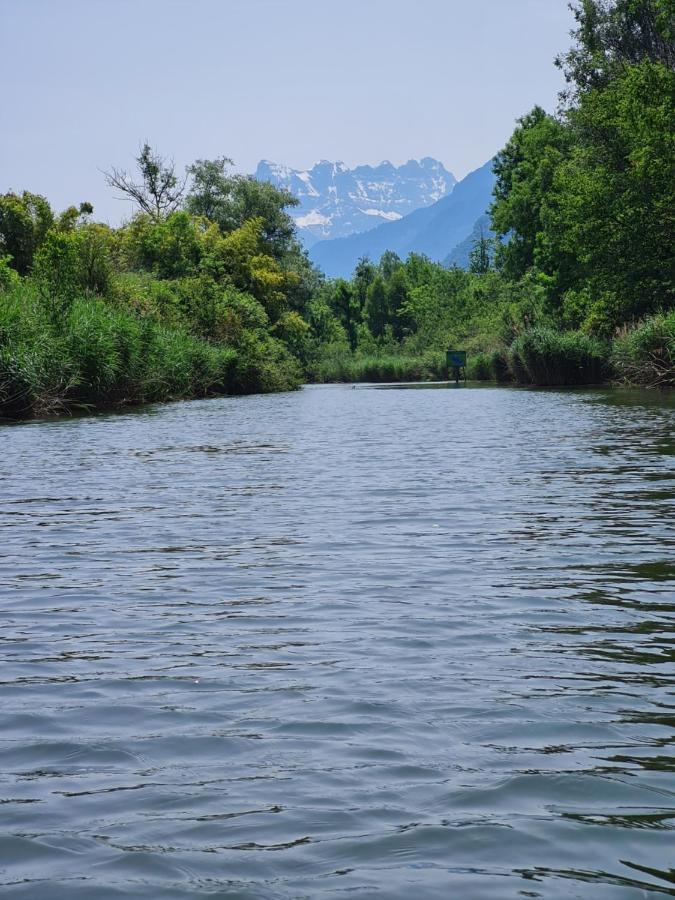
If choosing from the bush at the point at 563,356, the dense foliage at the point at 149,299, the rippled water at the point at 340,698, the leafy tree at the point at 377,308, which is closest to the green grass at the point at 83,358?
the dense foliage at the point at 149,299

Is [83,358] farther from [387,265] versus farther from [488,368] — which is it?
[387,265]

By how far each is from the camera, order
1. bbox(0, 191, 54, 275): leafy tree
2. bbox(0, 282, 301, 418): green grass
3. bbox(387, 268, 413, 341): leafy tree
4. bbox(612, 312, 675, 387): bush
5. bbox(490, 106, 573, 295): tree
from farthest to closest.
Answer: bbox(387, 268, 413, 341): leafy tree, bbox(490, 106, 573, 295): tree, bbox(0, 191, 54, 275): leafy tree, bbox(612, 312, 675, 387): bush, bbox(0, 282, 301, 418): green grass

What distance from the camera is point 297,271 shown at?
277 feet

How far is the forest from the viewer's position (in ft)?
114

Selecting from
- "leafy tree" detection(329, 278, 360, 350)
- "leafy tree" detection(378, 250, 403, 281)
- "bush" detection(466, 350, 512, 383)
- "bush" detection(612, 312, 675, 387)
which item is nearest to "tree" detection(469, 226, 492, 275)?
"leafy tree" detection(378, 250, 403, 281)

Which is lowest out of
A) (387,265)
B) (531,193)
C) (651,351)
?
(651,351)

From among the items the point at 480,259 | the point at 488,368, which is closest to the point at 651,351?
the point at 488,368

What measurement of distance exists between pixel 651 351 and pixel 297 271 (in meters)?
45.9

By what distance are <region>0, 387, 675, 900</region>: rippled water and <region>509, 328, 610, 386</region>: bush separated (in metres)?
40.0

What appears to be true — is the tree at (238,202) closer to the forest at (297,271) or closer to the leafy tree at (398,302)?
the forest at (297,271)

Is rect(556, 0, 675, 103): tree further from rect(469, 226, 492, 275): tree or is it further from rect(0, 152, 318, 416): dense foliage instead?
rect(469, 226, 492, 275): tree

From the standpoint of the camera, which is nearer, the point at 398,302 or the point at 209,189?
the point at 209,189

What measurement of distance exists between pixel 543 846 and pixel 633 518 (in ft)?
24.8

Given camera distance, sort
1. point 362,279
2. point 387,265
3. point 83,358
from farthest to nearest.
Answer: point 387,265 → point 362,279 → point 83,358
